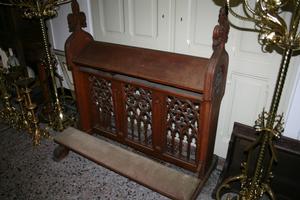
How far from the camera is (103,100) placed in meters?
2.25

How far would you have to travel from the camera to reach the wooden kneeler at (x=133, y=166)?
5.65 feet

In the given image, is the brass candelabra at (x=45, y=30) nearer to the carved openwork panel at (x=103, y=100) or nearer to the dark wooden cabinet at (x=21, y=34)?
the dark wooden cabinet at (x=21, y=34)

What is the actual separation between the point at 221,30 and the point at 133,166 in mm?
1165

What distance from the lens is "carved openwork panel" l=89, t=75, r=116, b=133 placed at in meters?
2.18

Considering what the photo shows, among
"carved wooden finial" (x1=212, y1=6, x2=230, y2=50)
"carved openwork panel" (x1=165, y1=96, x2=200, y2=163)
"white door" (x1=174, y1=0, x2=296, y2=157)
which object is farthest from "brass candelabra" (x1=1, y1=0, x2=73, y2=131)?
"carved wooden finial" (x1=212, y1=6, x2=230, y2=50)

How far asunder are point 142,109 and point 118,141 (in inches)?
20.7

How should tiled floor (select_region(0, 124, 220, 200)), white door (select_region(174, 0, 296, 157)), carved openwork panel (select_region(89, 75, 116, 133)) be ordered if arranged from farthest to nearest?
carved openwork panel (select_region(89, 75, 116, 133)) < tiled floor (select_region(0, 124, 220, 200)) < white door (select_region(174, 0, 296, 157))

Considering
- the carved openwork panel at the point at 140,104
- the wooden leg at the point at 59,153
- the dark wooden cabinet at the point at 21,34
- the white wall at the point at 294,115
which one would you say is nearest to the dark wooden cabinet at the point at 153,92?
the carved openwork panel at the point at 140,104

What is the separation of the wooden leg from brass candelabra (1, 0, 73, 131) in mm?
372

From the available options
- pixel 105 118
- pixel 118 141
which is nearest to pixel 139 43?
pixel 105 118

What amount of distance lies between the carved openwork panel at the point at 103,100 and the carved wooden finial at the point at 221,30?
102 cm

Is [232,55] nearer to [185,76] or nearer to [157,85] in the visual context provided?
[185,76]

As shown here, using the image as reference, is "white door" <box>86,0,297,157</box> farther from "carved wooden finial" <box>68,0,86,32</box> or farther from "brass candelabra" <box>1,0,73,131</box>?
"brass candelabra" <box>1,0,73,131</box>

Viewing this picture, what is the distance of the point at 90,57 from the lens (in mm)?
2086
